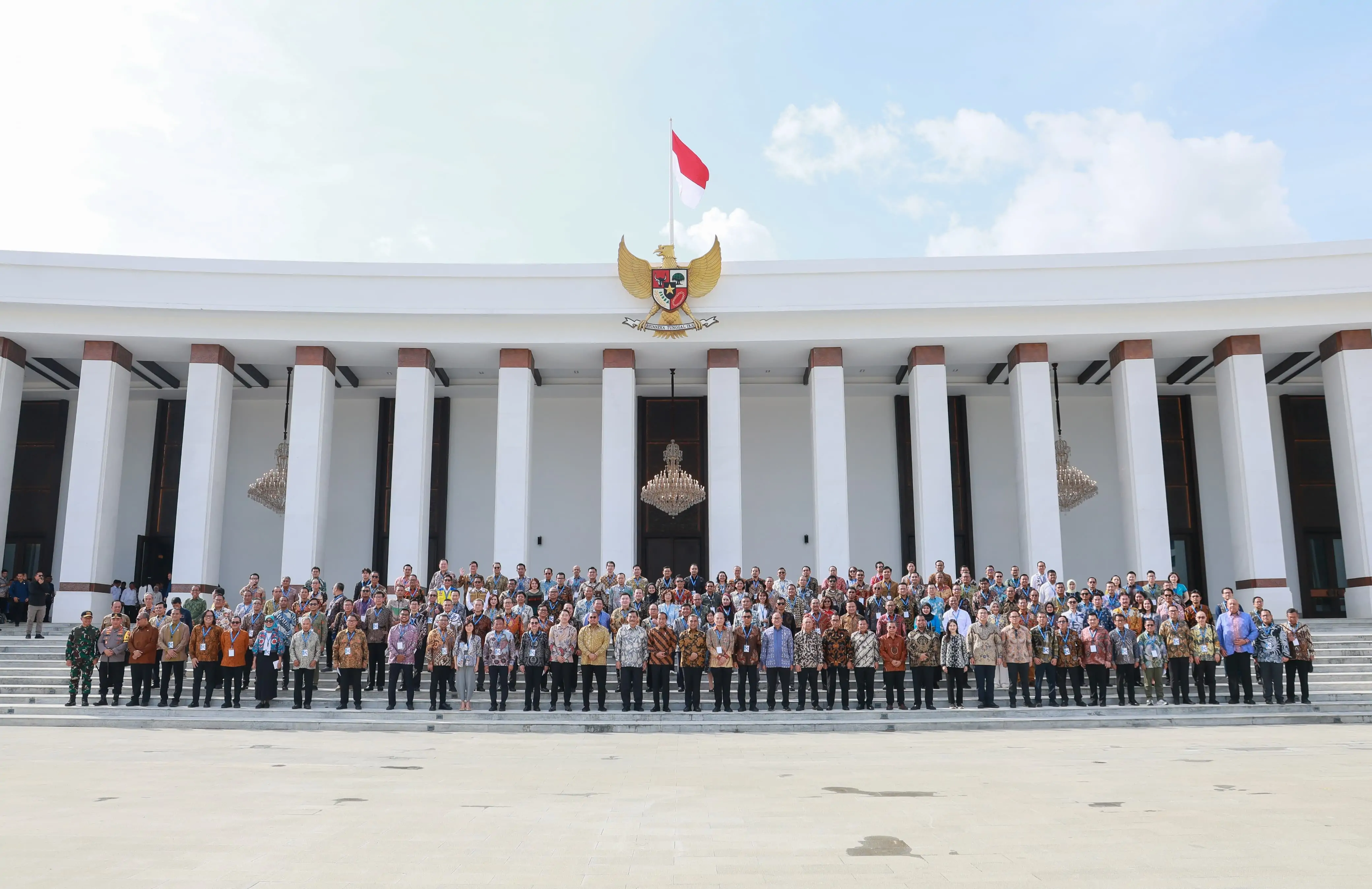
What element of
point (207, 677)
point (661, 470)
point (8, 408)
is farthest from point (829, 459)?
point (8, 408)

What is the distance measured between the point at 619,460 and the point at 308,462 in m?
5.24

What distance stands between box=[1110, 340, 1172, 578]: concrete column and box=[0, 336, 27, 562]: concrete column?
61.3 feet

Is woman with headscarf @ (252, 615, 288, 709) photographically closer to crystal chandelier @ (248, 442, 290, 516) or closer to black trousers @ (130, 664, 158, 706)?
black trousers @ (130, 664, 158, 706)

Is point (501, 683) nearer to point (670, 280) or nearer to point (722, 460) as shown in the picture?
point (722, 460)

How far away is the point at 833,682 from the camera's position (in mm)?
11367

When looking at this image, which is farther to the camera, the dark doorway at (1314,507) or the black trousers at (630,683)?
the dark doorway at (1314,507)

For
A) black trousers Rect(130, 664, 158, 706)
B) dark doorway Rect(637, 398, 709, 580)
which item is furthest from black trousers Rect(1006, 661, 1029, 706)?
black trousers Rect(130, 664, 158, 706)

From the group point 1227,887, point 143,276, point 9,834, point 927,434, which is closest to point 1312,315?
point 927,434

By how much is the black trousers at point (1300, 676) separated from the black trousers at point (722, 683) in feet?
20.3

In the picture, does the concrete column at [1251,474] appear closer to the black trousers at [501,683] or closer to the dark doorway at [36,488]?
the black trousers at [501,683]

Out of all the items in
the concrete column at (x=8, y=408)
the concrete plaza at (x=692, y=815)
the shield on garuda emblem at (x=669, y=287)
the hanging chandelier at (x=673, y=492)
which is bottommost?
the concrete plaza at (x=692, y=815)

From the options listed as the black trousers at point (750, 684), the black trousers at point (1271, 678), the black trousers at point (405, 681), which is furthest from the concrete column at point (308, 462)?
the black trousers at point (1271, 678)

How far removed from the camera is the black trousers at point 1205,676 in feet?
37.0

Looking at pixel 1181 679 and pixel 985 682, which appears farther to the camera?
pixel 1181 679
